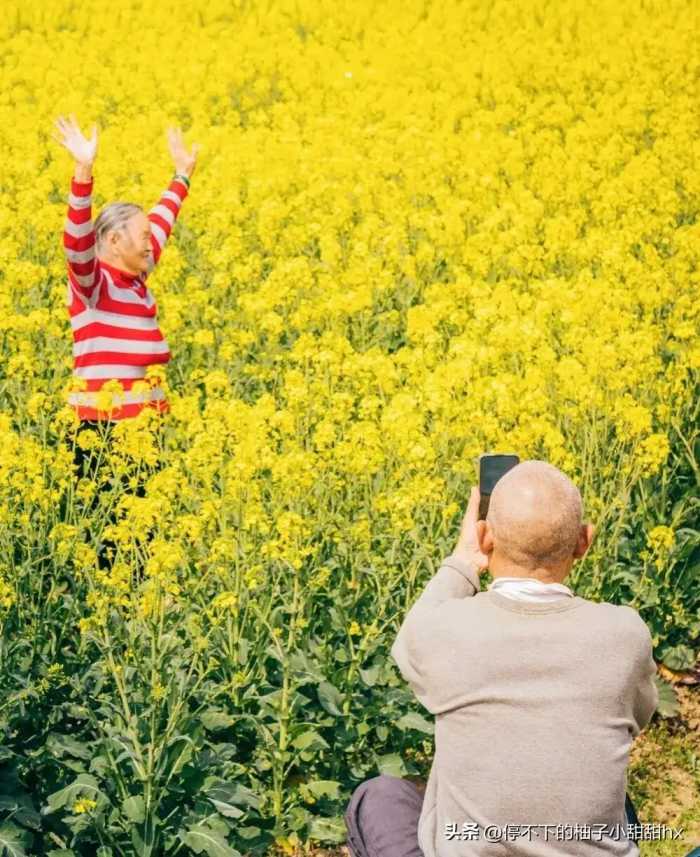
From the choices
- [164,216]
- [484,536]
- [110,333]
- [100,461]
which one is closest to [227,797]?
[100,461]

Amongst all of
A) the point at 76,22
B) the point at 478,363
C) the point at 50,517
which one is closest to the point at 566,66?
the point at 76,22

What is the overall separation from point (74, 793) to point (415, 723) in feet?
4.12

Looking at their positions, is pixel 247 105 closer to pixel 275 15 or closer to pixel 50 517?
pixel 275 15

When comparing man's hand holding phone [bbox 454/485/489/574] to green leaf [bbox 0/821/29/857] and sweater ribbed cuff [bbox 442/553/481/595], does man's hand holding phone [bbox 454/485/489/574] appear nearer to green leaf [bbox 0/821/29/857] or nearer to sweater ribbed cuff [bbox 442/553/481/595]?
sweater ribbed cuff [bbox 442/553/481/595]

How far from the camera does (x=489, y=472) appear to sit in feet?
11.2

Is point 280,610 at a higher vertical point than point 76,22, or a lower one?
lower

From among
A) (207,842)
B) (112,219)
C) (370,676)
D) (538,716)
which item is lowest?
(207,842)

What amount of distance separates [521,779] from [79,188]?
3675mm

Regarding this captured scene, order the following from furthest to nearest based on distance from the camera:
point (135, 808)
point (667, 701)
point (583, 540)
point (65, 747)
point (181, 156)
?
point (181, 156)
point (667, 701)
point (65, 747)
point (135, 808)
point (583, 540)

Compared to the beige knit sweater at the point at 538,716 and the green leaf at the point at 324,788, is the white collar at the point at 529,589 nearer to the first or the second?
the beige knit sweater at the point at 538,716

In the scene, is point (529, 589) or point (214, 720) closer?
point (529, 589)

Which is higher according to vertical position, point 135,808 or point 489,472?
point 489,472

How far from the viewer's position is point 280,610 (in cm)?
499

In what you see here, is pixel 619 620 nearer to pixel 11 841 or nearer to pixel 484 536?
pixel 484 536
